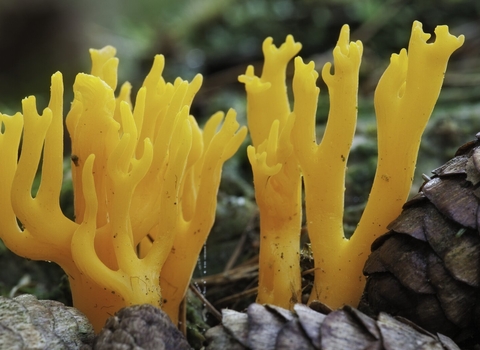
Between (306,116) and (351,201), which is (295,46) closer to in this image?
(306,116)

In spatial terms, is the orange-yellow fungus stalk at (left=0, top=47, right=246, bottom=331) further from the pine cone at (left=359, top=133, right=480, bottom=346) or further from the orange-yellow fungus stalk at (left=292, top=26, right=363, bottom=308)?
the pine cone at (left=359, top=133, right=480, bottom=346)

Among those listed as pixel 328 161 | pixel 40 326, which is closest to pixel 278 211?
pixel 328 161

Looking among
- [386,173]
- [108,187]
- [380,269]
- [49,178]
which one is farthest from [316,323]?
[49,178]

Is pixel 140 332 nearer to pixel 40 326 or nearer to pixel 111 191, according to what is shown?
pixel 40 326

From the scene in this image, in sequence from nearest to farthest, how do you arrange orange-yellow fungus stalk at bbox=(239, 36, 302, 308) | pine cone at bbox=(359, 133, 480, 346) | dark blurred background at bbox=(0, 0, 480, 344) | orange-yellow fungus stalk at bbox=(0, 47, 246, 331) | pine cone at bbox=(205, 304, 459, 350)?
pine cone at bbox=(205, 304, 459, 350)
pine cone at bbox=(359, 133, 480, 346)
orange-yellow fungus stalk at bbox=(0, 47, 246, 331)
orange-yellow fungus stalk at bbox=(239, 36, 302, 308)
dark blurred background at bbox=(0, 0, 480, 344)

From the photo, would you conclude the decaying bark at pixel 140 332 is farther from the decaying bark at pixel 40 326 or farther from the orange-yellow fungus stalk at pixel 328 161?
the orange-yellow fungus stalk at pixel 328 161

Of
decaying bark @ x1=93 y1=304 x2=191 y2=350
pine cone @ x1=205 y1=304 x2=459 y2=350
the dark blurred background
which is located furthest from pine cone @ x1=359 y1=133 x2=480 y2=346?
the dark blurred background
